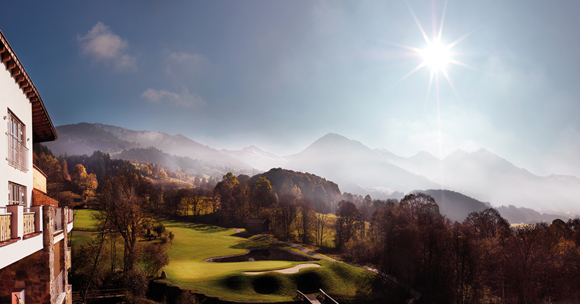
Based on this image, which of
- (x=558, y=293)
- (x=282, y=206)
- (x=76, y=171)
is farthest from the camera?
(x=76, y=171)

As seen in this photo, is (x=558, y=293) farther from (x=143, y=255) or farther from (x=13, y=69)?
(x=143, y=255)

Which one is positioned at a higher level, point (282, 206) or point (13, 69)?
point (13, 69)

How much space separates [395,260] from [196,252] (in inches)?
1382

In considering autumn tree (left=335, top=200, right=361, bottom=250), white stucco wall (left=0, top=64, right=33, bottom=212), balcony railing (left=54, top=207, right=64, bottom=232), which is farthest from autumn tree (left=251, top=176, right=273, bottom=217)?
white stucco wall (left=0, top=64, right=33, bottom=212)

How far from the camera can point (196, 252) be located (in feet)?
151

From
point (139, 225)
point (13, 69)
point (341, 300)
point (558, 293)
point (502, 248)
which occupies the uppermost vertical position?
point (13, 69)

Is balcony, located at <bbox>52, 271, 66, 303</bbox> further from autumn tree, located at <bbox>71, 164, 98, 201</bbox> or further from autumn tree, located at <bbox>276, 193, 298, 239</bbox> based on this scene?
autumn tree, located at <bbox>71, 164, 98, 201</bbox>

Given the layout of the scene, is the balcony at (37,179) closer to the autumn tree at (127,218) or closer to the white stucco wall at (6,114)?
the white stucco wall at (6,114)

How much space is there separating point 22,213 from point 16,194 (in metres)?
3.87

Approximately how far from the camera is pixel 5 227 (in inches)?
269

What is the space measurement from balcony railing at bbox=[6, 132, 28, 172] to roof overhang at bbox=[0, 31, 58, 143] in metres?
2.27

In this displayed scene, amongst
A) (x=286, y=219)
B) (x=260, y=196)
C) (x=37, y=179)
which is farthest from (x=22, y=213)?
(x=260, y=196)

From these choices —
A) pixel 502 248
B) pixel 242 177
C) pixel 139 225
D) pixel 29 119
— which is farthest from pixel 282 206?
pixel 242 177

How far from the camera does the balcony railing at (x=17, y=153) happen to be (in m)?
9.22
